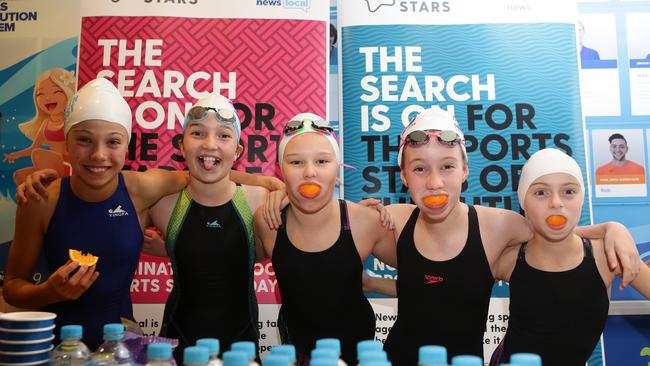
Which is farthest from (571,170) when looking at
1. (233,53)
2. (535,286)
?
(233,53)

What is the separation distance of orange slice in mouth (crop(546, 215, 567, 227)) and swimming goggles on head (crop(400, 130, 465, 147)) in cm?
56

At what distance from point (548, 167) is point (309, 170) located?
1161 mm

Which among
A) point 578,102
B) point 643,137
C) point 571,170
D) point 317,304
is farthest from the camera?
point 643,137

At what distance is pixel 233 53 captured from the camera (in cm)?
365

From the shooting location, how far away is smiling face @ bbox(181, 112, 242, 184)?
2639 mm

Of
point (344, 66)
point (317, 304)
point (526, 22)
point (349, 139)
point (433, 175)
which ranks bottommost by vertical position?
point (317, 304)

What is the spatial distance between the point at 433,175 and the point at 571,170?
0.66m

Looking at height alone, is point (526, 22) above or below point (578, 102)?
above

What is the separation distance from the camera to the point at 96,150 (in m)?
2.56

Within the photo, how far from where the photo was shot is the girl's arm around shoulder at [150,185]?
9.25 ft

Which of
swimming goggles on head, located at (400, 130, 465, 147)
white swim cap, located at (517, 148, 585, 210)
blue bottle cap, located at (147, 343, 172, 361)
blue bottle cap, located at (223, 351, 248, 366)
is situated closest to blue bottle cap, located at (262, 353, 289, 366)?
blue bottle cap, located at (223, 351, 248, 366)

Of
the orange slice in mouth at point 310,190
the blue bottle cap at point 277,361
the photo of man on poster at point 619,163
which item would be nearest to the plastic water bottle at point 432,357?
the blue bottle cap at point 277,361

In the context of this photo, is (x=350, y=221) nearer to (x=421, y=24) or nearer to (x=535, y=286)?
(x=535, y=286)

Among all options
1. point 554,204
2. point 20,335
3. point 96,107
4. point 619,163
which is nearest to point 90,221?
point 96,107
